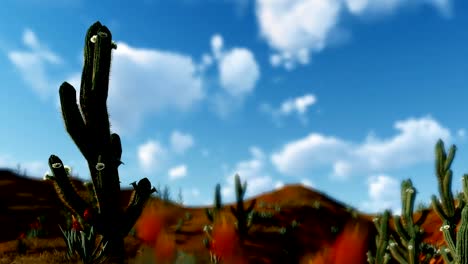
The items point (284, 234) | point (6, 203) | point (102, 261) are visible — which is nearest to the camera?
point (102, 261)

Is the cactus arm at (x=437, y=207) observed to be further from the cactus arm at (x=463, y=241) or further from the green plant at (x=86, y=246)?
the green plant at (x=86, y=246)

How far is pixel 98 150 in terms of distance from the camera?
28.0 feet

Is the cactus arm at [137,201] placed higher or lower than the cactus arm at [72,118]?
lower

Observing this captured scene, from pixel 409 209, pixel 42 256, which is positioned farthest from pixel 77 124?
pixel 409 209

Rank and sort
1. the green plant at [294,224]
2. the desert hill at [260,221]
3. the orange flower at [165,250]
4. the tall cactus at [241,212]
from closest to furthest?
the orange flower at [165,250]
the tall cactus at [241,212]
the desert hill at [260,221]
the green plant at [294,224]

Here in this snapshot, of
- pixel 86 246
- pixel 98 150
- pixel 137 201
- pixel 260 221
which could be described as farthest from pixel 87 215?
pixel 260 221

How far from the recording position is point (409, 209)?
12.7 meters

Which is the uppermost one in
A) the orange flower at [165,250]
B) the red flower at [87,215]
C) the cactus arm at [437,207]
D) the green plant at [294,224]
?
the green plant at [294,224]

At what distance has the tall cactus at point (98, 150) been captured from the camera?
8.42 meters

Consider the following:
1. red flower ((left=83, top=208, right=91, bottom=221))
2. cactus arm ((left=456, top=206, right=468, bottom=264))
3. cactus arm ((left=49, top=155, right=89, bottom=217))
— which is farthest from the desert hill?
cactus arm ((left=456, top=206, right=468, bottom=264))

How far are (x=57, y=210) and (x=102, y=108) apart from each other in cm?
1448

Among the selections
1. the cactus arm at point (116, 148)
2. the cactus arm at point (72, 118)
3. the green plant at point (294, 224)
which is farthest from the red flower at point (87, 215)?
the green plant at point (294, 224)

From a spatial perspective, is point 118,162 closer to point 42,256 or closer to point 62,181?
point 62,181

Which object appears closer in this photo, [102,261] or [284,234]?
[102,261]
